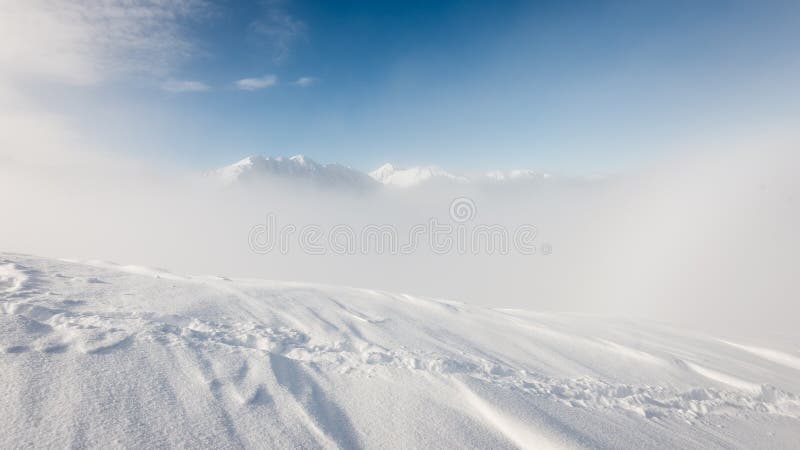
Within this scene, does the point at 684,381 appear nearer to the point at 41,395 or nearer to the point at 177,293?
the point at 41,395

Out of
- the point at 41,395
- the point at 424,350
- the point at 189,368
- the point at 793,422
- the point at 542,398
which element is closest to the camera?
the point at 41,395

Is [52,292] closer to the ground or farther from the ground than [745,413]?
farther from the ground

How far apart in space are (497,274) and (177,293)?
133591 millimetres

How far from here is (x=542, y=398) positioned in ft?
13.6

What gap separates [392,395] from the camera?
376cm

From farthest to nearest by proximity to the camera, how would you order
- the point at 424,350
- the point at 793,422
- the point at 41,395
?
the point at 424,350 < the point at 793,422 < the point at 41,395

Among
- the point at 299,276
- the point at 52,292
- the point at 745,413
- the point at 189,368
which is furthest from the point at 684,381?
the point at 299,276

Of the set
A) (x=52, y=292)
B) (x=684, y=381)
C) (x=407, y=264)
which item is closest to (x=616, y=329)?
(x=684, y=381)

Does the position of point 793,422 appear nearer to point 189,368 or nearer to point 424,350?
point 424,350

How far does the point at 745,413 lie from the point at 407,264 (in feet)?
501

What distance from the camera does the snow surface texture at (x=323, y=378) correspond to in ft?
9.53

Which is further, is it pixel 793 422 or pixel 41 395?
pixel 793 422

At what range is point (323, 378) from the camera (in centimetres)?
399

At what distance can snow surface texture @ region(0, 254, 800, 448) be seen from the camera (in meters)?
2.91
